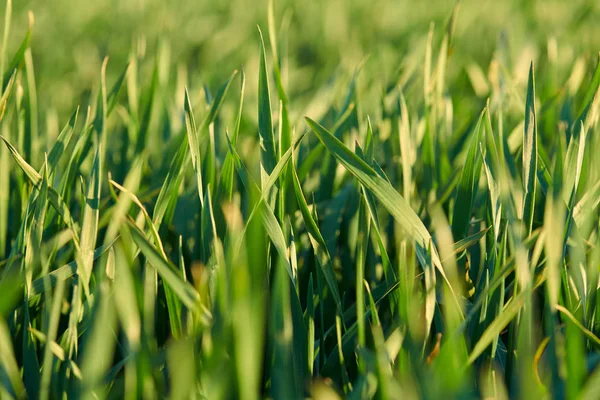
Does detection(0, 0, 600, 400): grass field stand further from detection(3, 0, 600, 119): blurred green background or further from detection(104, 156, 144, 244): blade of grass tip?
detection(3, 0, 600, 119): blurred green background

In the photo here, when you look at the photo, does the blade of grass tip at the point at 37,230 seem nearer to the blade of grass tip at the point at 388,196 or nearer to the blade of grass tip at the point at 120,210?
the blade of grass tip at the point at 120,210

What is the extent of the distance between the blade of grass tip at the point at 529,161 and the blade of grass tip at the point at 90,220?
1.59ft

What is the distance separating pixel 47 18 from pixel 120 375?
6.55 ft

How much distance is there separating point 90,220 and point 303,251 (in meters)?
0.27

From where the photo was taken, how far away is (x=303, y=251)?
851 millimetres

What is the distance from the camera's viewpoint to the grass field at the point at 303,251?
539 mm

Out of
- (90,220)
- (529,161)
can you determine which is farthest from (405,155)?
(90,220)

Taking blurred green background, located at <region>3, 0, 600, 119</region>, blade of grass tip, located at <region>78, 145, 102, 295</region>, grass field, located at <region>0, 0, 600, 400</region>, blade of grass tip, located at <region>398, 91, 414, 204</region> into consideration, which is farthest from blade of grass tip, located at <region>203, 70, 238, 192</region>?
blurred green background, located at <region>3, 0, 600, 119</region>

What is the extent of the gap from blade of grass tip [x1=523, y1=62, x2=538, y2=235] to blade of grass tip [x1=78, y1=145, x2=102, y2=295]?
0.48 metres

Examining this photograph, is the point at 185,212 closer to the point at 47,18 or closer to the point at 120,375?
the point at 120,375

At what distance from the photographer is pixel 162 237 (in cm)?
82

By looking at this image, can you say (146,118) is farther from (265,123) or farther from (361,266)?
(361,266)

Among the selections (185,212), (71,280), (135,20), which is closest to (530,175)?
(185,212)

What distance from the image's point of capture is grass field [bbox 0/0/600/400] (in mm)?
539
